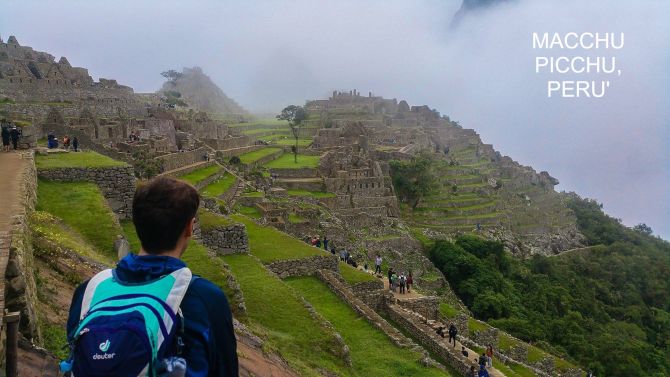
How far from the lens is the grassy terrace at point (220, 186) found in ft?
89.8

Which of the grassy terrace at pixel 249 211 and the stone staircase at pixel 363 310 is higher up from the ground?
the grassy terrace at pixel 249 211

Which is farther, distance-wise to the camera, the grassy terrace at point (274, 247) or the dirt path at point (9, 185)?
the grassy terrace at point (274, 247)

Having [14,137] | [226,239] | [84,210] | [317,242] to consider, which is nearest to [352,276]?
[226,239]

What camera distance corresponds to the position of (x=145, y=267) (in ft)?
9.42

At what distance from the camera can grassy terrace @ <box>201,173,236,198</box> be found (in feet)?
89.8

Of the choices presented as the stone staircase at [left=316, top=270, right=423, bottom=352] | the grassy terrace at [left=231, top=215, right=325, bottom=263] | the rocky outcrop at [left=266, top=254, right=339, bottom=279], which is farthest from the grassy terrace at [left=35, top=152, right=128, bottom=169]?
the stone staircase at [left=316, top=270, right=423, bottom=352]

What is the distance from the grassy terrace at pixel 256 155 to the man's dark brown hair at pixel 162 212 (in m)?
38.8

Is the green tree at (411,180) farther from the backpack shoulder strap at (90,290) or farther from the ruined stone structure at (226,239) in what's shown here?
the backpack shoulder strap at (90,290)

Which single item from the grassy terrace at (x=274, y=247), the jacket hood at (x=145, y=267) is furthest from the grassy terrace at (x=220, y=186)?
the jacket hood at (x=145, y=267)

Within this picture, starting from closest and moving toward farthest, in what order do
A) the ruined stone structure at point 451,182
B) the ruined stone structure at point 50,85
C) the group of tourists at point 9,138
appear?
the group of tourists at point 9,138, the ruined stone structure at point 50,85, the ruined stone structure at point 451,182

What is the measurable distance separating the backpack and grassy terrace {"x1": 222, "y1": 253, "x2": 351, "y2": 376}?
262 inches

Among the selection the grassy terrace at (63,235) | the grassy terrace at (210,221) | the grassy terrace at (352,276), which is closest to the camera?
the grassy terrace at (63,235)

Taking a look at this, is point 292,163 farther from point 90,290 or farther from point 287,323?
point 90,290

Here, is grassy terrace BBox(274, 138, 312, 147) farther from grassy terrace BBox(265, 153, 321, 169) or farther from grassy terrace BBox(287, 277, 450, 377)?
grassy terrace BBox(287, 277, 450, 377)
